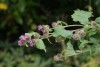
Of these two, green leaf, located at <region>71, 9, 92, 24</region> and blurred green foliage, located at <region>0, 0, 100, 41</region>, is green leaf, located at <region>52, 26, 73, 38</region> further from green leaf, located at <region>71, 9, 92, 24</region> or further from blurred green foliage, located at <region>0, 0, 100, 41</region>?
blurred green foliage, located at <region>0, 0, 100, 41</region>

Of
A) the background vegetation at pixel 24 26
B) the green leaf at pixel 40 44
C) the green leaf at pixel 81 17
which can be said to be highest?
the background vegetation at pixel 24 26

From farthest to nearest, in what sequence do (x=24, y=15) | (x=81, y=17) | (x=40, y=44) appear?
1. (x=24, y=15)
2. (x=81, y=17)
3. (x=40, y=44)

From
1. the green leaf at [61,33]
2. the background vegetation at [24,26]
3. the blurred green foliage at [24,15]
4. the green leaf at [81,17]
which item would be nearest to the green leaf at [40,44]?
the green leaf at [61,33]

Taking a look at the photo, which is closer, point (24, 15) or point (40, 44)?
point (40, 44)

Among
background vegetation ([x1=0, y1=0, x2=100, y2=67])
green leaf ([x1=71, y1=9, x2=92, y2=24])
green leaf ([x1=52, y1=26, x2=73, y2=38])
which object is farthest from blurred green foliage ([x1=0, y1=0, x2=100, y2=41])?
green leaf ([x1=52, y1=26, x2=73, y2=38])

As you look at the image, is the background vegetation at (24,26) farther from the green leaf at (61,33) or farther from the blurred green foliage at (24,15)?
the green leaf at (61,33)

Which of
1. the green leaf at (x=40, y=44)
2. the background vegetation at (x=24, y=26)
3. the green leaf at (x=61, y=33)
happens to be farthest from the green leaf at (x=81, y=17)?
the background vegetation at (x=24, y=26)

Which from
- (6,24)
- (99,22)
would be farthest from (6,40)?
(99,22)

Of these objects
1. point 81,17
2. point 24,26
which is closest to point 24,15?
point 24,26

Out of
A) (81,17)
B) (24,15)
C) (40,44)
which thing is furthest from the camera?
(24,15)

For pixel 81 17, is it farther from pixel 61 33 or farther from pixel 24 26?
pixel 24 26

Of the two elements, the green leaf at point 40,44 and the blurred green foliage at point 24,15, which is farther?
the blurred green foliage at point 24,15

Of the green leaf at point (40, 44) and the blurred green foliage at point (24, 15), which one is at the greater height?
the blurred green foliage at point (24, 15)
